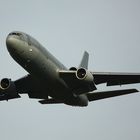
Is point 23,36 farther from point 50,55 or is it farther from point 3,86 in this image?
point 3,86

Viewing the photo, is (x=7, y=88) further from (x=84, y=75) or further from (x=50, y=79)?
(x=84, y=75)

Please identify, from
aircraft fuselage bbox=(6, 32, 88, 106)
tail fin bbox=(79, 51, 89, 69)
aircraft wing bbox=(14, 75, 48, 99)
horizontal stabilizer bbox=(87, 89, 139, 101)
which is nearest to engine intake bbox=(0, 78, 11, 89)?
aircraft wing bbox=(14, 75, 48, 99)

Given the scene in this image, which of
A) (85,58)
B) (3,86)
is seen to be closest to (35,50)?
(3,86)

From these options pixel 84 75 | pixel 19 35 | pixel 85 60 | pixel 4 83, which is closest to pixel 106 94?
pixel 84 75

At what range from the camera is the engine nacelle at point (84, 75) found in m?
30.3

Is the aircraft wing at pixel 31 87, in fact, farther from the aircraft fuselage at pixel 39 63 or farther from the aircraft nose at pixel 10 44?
the aircraft nose at pixel 10 44

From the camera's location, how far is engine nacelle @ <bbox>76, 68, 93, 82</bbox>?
3032 centimetres

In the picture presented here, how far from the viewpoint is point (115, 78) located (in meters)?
32.4

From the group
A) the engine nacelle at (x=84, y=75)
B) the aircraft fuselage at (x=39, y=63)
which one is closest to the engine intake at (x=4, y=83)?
the aircraft fuselage at (x=39, y=63)

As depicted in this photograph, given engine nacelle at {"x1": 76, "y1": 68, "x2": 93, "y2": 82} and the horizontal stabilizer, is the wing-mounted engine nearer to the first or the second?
engine nacelle at {"x1": 76, "y1": 68, "x2": 93, "y2": 82}

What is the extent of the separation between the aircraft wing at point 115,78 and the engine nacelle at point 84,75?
4.28 feet

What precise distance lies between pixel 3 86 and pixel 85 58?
1329 cm

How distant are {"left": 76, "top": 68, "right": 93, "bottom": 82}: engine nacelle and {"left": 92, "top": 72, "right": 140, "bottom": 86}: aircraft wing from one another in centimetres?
130

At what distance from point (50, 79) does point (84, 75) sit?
9.03 ft
